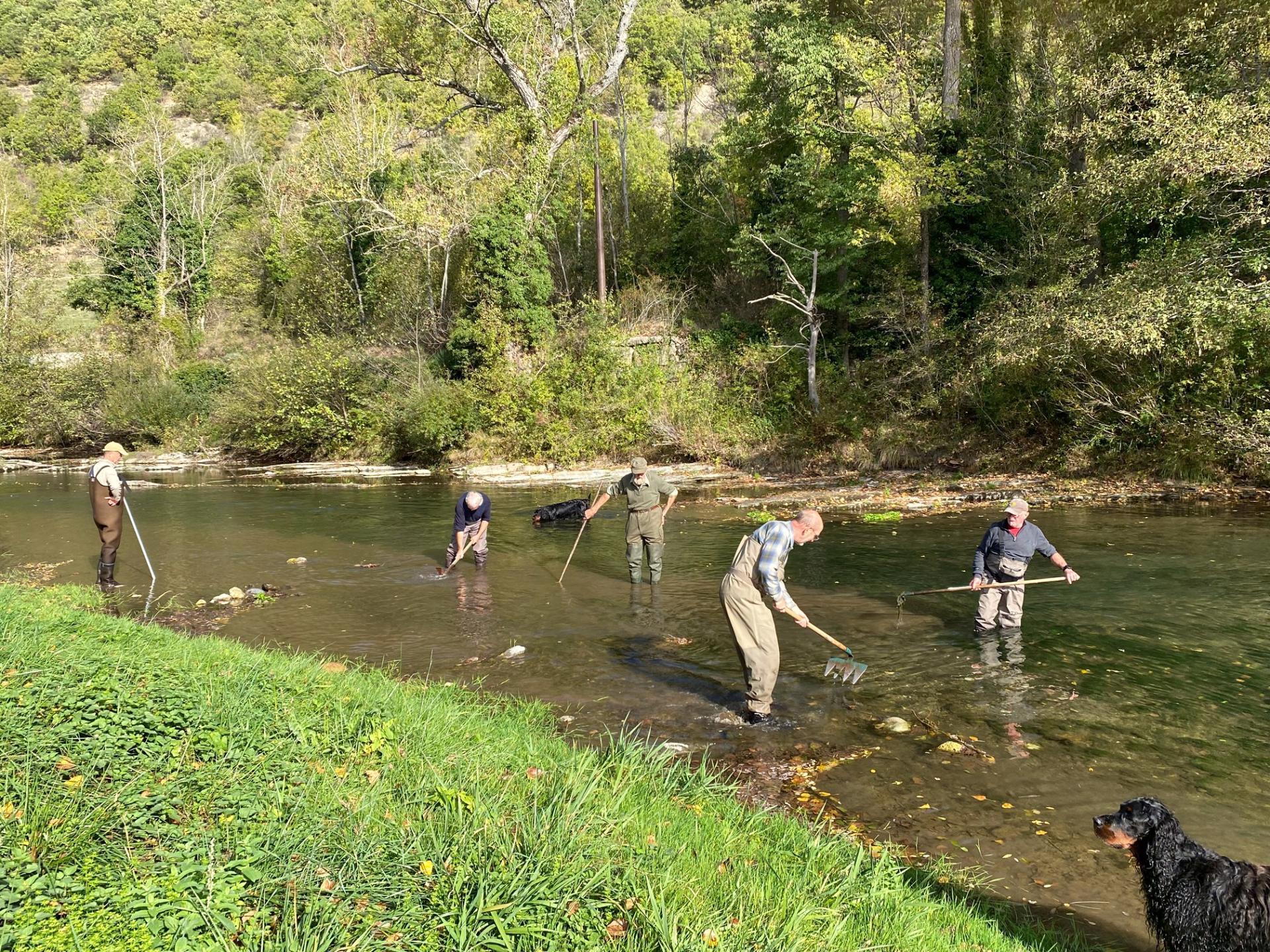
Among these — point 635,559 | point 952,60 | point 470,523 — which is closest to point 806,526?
point 635,559

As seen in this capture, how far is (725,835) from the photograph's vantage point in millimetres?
4969

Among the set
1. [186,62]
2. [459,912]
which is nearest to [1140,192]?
[459,912]

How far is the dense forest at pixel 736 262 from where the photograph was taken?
21.2 m

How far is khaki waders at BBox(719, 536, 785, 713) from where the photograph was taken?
7953mm

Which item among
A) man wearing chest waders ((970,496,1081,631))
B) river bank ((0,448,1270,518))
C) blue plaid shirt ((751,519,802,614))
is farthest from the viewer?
river bank ((0,448,1270,518))

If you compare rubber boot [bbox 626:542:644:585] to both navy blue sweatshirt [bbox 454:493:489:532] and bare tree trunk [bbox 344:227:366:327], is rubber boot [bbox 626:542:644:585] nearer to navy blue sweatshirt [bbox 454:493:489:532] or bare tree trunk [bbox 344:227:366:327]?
navy blue sweatshirt [bbox 454:493:489:532]

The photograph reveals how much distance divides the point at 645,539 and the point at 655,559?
38 centimetres

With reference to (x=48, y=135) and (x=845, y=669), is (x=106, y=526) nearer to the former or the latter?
(x=845, y=669)

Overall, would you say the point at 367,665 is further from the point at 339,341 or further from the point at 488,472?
the point at 339,341

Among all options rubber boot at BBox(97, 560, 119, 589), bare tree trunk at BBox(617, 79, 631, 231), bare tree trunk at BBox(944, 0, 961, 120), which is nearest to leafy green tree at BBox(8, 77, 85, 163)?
bare tree trunk at BBox(617, 79, 631, 231)

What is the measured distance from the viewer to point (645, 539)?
14117mm

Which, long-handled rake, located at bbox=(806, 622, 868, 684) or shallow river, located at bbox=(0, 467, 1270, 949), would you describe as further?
long-handled rake, located at bbox=(806, 622, 868, 684)

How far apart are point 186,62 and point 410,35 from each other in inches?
3429

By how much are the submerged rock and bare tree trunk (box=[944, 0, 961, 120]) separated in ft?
88.1
